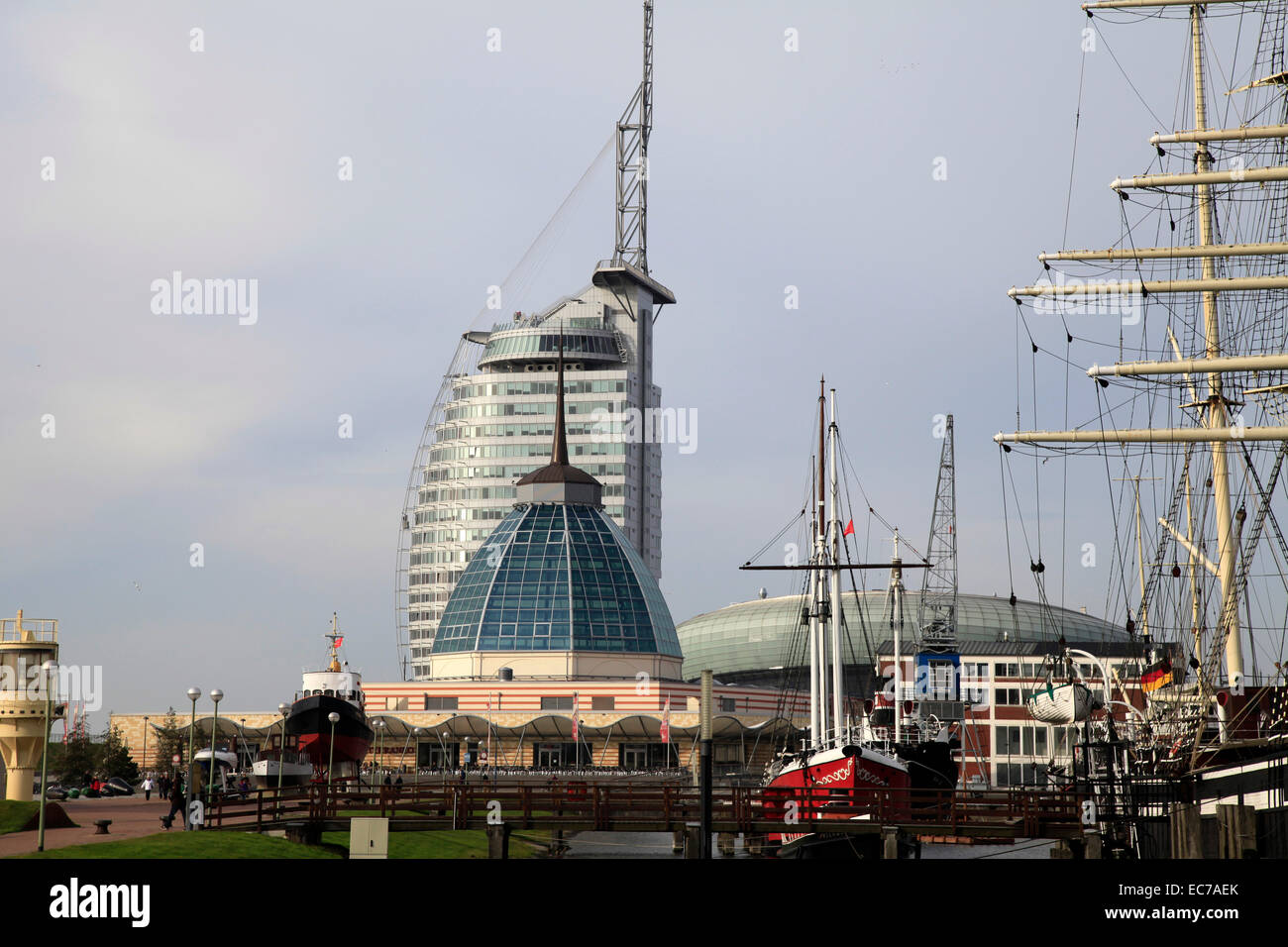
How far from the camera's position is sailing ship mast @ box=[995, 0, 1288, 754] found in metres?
59.0

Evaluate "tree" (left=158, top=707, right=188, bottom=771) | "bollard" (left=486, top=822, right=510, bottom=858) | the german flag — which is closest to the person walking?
"bollard" (left=486, top=822, right=510, bottom=858)

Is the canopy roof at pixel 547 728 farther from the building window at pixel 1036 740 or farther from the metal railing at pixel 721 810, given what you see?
the metal railing at pixel 721 810

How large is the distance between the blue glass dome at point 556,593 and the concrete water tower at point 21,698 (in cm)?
10786

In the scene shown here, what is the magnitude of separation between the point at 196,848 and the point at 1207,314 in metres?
50.5

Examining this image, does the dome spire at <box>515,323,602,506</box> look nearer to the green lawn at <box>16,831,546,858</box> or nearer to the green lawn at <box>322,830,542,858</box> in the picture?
the green lawn at <box>322,830,542,858</box>

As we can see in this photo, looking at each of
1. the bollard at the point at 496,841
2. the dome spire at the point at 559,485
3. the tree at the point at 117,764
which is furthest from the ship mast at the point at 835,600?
the dome spire at the point at 559,485

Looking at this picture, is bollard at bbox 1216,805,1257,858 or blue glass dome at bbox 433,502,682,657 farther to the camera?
blue glass dome at bbox 433,502,682,657

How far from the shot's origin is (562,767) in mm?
147000

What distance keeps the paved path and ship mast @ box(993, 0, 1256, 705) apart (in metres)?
36.6

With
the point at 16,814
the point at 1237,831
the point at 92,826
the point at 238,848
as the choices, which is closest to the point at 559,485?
the point at 92,826

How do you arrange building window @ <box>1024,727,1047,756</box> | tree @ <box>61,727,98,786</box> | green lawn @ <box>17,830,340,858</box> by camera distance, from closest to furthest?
green lawn @ <box>17,830,340,858</box>
building window @ <box>1024,727,1047,756</box>
tree @ <box>61,727,98,786</box>

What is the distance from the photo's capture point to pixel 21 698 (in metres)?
53.1

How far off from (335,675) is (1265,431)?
67.8 m
